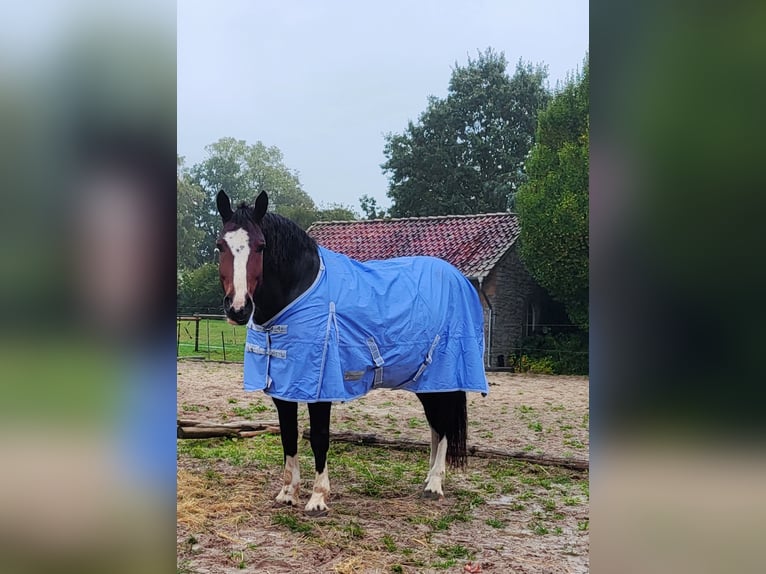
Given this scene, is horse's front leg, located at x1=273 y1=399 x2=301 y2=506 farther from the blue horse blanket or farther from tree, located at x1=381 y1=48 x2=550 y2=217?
tree, located at x1=381 y1=48 x2=550 y2=217

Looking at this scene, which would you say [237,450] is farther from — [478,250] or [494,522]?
[478,250]

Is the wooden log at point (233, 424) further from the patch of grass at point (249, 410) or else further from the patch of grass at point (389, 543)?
the patch of grass at point (389, 543)

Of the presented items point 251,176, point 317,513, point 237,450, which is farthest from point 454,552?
point 251,176

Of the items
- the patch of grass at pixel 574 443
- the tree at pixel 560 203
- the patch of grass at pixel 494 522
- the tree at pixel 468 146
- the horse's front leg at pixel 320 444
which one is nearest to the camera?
the patch of grass at pixel 494 522

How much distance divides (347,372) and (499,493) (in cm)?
160

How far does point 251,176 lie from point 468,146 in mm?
3520

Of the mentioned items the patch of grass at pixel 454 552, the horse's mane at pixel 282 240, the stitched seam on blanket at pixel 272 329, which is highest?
the horse's mane at pixel 282 240

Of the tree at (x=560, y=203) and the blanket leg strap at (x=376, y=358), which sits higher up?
the tree at (x=560, y=203)

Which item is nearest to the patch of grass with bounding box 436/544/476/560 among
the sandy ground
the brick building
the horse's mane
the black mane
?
the sandy ground

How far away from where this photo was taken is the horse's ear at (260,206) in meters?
3.56

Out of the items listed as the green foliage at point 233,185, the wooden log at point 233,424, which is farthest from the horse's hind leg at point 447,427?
the green foliage at point 233,185

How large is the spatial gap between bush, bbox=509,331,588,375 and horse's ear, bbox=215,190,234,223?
18.1 feet
